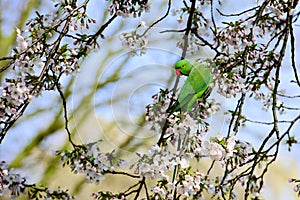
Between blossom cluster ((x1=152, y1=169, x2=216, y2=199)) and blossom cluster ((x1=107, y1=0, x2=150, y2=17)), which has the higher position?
blossom cluster ((x1=107, y1=0, x2=150, y2=17))

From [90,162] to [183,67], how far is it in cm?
44

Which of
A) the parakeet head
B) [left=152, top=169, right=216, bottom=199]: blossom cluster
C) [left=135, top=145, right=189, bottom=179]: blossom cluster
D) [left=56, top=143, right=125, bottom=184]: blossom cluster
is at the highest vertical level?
the parakeet head

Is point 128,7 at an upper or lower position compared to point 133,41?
upper

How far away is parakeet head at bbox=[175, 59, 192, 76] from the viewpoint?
127 cm

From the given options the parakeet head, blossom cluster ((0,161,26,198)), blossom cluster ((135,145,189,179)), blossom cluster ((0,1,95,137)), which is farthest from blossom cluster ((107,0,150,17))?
blossom cluster ((0,161,26,198))

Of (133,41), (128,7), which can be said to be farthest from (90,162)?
(128,7)

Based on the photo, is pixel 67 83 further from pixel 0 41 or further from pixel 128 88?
pixel 128 88

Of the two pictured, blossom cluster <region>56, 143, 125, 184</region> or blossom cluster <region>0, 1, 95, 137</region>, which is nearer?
blossom cluster <region>0, 1, 95, 137</region>

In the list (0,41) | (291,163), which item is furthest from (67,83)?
(291,163)

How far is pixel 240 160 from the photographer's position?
55.6 inches

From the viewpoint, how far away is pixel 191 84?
1.25 m

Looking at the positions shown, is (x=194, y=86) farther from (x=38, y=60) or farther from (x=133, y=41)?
(x=38, y=60)

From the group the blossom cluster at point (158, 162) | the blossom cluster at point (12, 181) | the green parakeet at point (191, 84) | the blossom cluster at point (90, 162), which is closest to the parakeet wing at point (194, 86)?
the green parakeet at point (191, 84)

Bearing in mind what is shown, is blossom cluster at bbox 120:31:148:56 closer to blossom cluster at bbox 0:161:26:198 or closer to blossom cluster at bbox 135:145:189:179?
blossom cluster at bbox 135:145:189:179
